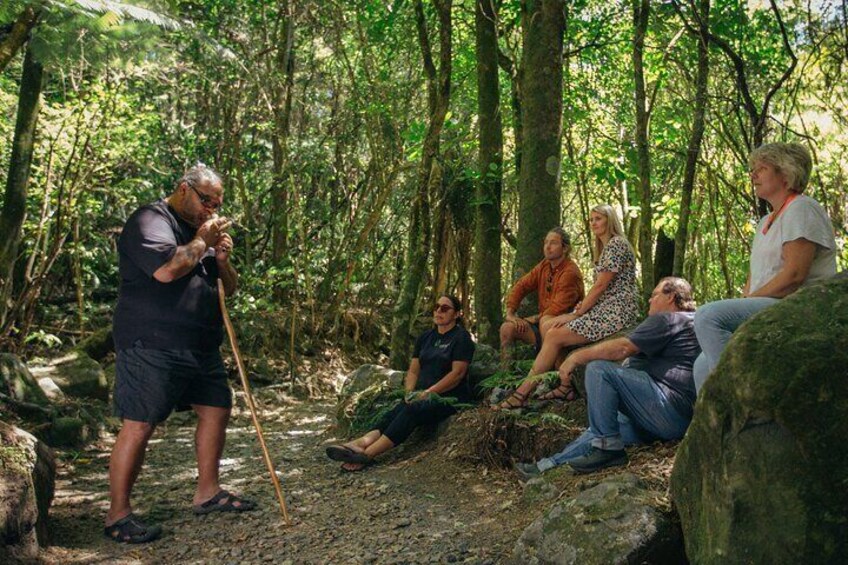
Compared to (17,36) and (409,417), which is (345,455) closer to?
(409,417)

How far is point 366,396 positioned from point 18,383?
11.2ft

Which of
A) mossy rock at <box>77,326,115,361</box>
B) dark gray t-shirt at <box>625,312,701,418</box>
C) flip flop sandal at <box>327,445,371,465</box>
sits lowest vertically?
flip flop sandal at <box>327,445,371,465</box>

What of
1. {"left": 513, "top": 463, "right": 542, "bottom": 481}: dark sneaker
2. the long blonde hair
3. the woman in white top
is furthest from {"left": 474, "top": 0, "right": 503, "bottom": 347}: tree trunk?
the woman in white top

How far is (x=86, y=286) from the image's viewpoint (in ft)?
42.3

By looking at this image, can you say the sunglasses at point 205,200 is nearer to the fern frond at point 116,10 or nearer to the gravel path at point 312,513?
the fern frond at point 116,10

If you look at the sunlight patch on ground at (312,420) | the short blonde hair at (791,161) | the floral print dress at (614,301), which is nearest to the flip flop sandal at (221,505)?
the floral print dress at (614,301)

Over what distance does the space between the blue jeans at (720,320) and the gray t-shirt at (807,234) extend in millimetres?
366

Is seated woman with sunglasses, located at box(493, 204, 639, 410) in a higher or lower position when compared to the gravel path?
higher

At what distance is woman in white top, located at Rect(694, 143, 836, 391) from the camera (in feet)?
14.5

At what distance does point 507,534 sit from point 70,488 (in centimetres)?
357

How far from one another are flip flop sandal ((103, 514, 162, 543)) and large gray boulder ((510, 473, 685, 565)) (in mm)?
2191

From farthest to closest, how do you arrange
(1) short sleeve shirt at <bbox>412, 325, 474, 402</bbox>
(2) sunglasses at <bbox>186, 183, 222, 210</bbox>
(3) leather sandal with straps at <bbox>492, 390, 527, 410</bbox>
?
(1) short sleeve shirt at <bbox>412, 325, 474, 402</bbox>, (3) leather sandal with straps at <bbox>492, 390, 527, 410</bbox>, (2) sunglasses at <bbox>186, 183, 222, 210</bbox>

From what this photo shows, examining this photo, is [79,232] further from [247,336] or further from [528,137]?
[528,137]

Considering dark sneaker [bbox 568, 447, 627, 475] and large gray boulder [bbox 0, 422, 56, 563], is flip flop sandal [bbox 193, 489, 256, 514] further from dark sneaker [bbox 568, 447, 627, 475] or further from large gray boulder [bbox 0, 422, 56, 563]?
dark sneaker [bbox 568, 447, 627, 475]
